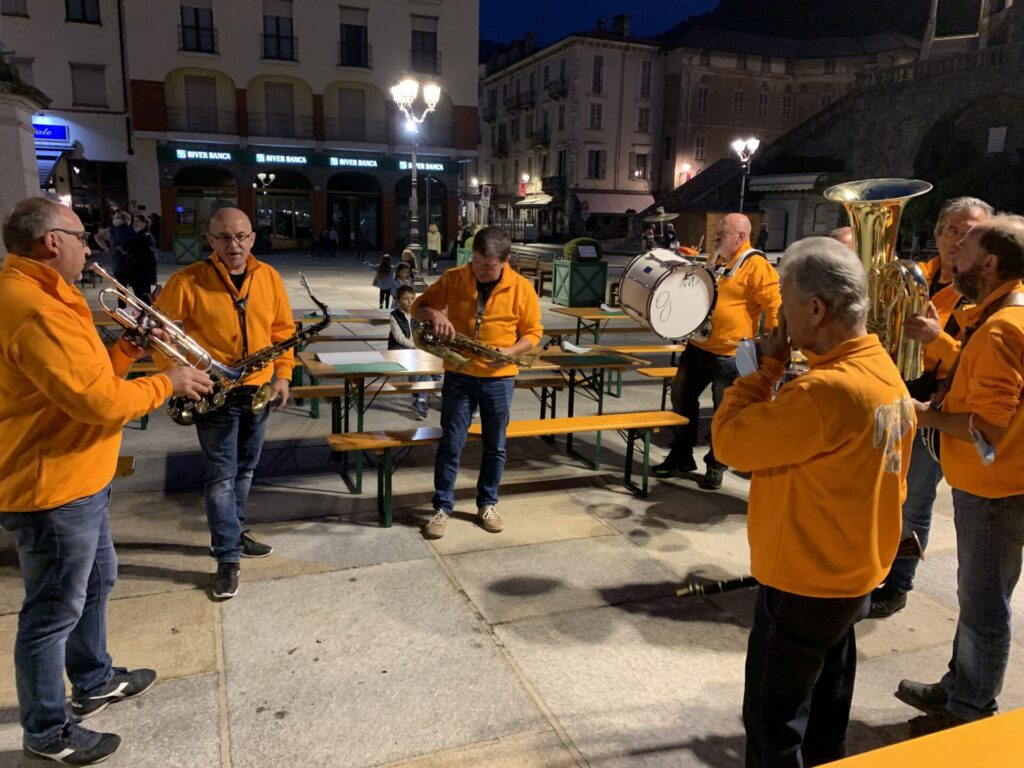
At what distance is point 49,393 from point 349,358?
3958 millimetres

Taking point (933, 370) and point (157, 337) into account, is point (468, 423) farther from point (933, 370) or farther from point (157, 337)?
point (933, 370)

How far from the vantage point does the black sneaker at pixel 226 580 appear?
3830mm

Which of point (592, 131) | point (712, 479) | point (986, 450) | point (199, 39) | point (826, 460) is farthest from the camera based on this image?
point (592, 131)

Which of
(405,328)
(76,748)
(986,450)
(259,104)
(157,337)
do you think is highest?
(259,104)

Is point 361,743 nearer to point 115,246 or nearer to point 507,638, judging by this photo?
point 507,638

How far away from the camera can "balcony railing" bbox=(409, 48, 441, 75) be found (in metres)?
34.2

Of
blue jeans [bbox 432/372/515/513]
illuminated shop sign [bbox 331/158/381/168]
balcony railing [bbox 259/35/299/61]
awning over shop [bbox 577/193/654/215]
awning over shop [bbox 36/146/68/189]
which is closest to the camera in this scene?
blue jeans [bbox 432/372/515/513]

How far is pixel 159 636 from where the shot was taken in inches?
137

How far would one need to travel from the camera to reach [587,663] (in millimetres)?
3381

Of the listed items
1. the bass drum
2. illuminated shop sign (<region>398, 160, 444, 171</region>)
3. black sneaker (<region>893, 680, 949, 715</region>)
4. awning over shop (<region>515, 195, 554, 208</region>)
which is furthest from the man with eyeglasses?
awning over shop (<region>515, 195, 554, 208</region>)

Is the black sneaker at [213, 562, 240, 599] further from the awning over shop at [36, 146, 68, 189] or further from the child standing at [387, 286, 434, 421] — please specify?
the awning over shop at [36, 146, 68, 189]

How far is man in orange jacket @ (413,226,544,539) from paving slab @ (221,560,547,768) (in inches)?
32.9

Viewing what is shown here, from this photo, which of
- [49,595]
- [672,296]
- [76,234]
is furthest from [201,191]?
[49,595]

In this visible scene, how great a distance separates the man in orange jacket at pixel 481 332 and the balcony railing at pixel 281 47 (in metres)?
32.7
